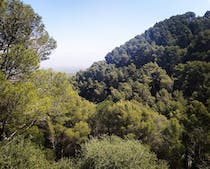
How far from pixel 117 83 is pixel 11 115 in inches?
1755

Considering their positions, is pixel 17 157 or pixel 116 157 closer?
pixel 17 157

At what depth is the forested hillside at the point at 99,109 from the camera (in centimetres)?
1094

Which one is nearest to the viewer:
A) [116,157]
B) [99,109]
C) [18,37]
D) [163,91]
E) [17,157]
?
[18,37]

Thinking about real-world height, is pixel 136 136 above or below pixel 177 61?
below

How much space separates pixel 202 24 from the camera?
59.9 metres

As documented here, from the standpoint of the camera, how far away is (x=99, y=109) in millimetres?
27797

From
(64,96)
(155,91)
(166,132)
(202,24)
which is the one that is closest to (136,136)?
(166,132)

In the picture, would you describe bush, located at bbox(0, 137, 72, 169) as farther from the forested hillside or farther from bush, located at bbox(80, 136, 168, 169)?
bush, located at bbox(80, 136, 168, 169)

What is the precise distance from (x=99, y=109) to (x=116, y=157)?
41.4 feet

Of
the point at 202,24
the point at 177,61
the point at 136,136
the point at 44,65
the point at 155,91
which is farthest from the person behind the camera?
the point at 202,24

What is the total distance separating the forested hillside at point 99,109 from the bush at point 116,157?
0.05 metres

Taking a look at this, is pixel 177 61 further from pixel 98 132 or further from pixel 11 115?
pixel 11 115

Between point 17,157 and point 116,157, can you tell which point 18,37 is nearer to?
point 17,157

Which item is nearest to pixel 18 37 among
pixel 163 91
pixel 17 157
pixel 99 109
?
pixel 17 157
